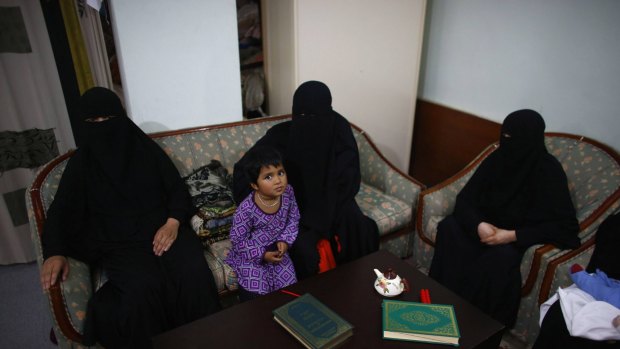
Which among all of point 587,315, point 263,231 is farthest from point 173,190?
point 587,315

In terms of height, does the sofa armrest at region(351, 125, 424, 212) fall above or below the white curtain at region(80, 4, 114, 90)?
below

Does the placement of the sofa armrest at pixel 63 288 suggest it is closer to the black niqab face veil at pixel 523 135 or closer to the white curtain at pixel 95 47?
the white curtain at pixel 95 47

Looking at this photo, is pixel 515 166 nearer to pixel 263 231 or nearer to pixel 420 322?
pixel 420 322

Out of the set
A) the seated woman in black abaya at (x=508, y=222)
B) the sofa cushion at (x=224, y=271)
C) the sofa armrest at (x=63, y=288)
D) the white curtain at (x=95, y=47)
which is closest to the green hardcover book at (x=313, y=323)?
the sofa cushion at (x=224, y=271)

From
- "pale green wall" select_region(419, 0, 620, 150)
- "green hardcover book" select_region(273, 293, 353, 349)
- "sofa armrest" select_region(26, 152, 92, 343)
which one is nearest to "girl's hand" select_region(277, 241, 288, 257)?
"green hardcover book" select_region(273, 293, 353, 349)

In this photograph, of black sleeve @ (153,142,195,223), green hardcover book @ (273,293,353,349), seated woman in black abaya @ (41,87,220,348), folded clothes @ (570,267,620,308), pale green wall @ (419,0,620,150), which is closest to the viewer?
green hardcover book @ (273,293,353,349)

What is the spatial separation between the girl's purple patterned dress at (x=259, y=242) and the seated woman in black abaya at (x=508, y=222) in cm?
88

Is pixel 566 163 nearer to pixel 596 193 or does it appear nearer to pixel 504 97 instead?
pixel 596 193

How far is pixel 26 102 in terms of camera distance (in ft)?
7.40

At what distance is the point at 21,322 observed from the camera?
6.81 ft

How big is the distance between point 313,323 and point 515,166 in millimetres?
1324

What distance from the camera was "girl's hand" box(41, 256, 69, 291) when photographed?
1.48m

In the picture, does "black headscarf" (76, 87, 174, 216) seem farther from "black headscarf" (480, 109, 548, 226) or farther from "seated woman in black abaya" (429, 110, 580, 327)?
"black headscarf" (480, 109, 548, 226)

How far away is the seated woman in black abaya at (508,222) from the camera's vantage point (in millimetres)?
1839
